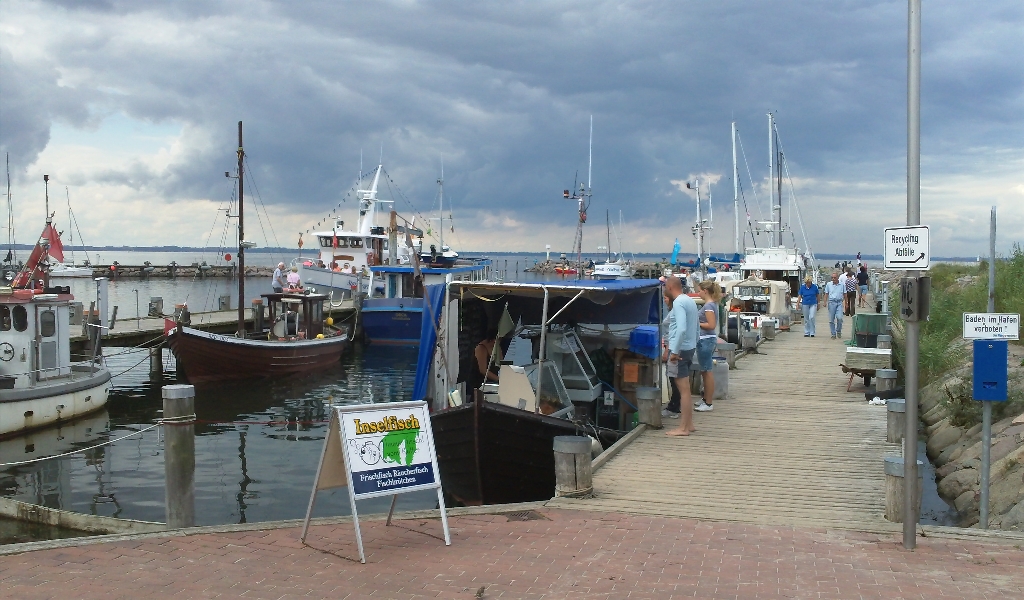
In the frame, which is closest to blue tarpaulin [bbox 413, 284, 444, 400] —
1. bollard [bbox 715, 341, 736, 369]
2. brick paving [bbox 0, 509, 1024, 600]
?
brick paving [bbox 0, 509, 1024, 600]

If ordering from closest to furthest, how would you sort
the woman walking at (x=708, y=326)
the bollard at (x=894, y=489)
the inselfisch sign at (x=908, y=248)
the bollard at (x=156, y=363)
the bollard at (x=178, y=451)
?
the inselfisch sign at (x=908, y=248)
the bollard at (x=894, y=489)
the bollard at (x=178, y=451)
the woman walking at (x=708, y=326)
the bollard at (x=156, y=363)

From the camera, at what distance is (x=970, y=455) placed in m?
11.0

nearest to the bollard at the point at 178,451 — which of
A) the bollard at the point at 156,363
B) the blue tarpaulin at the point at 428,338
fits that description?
the blue tarpaulin at the point at 428,338

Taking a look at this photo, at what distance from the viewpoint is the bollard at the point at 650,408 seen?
11.7 meters

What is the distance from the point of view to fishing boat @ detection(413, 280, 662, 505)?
10.2m

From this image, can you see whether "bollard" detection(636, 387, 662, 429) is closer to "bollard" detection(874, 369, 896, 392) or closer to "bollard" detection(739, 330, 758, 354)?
"bollard" detection(874, 369, 896, 392)

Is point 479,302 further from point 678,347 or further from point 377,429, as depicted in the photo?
point 377,429

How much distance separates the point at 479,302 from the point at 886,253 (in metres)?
7.70

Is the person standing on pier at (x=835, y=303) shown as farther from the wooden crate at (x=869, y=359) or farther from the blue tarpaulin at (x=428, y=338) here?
the blue tarpaulin at (x=428, y=338)

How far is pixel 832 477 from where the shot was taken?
30.1 feet

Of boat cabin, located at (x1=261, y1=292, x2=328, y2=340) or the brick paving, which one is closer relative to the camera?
the brick paving

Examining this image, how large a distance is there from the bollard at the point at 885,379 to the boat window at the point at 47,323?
52.4 feet

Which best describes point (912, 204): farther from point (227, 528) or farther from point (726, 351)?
point (726, 351)

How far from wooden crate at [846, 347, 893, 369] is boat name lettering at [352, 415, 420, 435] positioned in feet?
34.1
